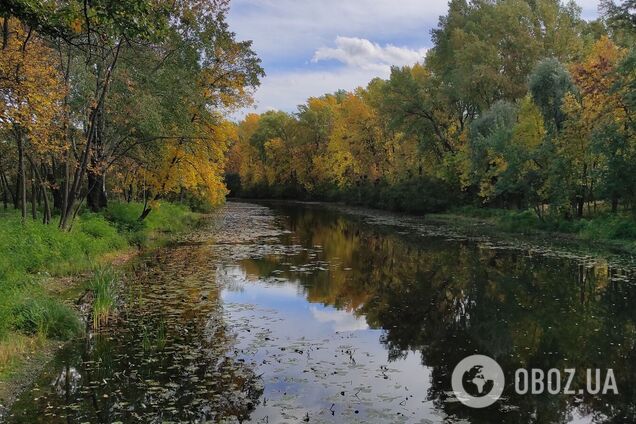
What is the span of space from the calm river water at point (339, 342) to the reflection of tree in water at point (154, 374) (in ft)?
0.11

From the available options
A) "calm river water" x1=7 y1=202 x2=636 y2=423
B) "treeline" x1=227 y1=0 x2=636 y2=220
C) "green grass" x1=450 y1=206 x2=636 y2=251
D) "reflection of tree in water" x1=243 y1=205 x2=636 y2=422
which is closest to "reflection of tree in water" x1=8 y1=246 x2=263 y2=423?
"calm river water" x1=7 y1=202 x2=636 y2=423

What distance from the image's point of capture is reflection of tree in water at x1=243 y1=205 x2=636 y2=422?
862cm

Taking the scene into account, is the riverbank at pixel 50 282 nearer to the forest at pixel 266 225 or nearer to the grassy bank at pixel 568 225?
the forest at pixel 266 225

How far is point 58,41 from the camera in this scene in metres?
16.1

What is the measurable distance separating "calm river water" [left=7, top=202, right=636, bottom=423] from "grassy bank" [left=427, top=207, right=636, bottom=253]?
6426 mm

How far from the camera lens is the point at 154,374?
28.7 feet

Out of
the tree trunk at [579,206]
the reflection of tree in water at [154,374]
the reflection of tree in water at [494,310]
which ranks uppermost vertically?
the tree trunk at [579,206]

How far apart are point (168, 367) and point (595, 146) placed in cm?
2478

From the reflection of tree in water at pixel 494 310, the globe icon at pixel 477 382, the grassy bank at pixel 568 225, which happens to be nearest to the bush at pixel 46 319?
the reflection of tree in water at pixel 494 310

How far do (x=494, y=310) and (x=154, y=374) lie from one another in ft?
30.0

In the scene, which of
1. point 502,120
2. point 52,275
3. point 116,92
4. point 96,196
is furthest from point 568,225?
point 52,275

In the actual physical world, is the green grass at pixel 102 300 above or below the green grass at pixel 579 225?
below

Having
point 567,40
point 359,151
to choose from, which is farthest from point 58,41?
point 359,151

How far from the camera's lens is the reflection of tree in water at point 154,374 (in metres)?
7.34
